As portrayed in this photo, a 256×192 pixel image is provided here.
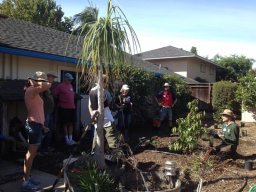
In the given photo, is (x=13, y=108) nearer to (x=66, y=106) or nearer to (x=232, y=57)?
(x=66, y=106)

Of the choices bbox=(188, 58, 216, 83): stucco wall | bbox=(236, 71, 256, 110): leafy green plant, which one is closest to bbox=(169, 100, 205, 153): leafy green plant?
bbox=(236, 71, 256, 110): leafy green plant

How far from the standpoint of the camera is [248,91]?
16172mm

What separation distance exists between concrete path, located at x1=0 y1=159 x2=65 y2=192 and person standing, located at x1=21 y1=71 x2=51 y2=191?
245 mm

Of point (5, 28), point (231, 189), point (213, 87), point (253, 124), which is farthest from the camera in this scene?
point (213, 87)

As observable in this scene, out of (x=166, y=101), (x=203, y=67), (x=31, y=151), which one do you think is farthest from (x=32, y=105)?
(x=203, y=67)

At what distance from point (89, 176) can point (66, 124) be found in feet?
13.4

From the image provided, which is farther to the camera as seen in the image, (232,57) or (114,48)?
(232,57)

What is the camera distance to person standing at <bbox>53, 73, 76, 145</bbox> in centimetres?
889

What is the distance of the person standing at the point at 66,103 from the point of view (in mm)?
8891

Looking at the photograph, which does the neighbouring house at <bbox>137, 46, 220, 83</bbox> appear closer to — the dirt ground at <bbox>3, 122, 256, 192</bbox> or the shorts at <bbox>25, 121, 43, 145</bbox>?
the dirt ground at <bbox>3, 122, 256, 192</bbox>

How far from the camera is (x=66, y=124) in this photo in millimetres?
9078

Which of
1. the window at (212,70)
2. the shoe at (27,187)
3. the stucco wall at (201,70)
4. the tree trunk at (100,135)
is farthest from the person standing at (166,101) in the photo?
the window at (212,70)

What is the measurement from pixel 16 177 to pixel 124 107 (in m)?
4.64

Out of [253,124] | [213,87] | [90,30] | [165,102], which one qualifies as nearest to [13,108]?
[90,30]
